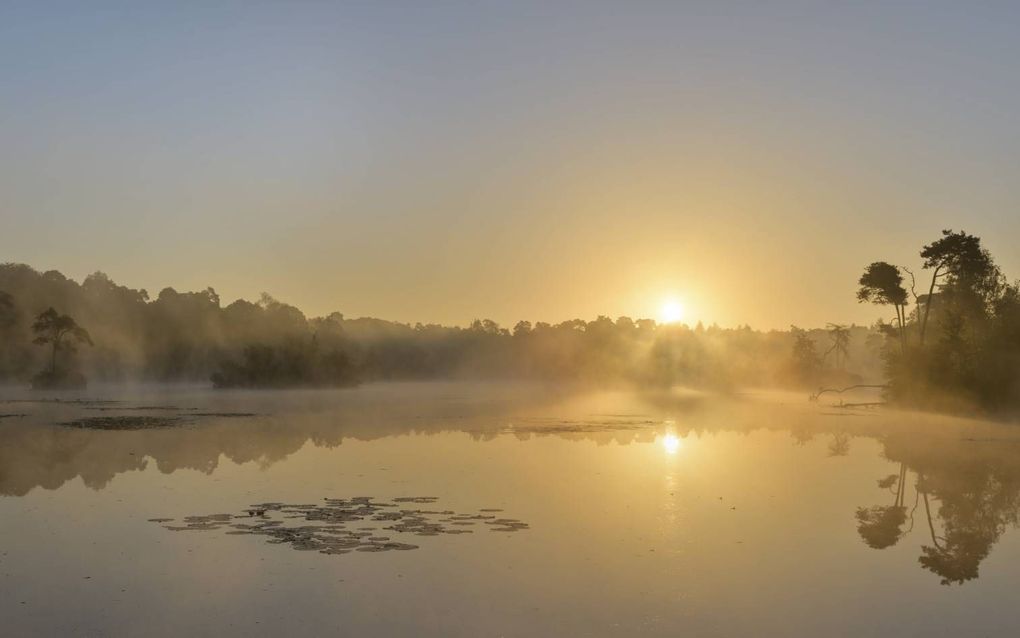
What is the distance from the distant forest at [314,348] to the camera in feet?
312

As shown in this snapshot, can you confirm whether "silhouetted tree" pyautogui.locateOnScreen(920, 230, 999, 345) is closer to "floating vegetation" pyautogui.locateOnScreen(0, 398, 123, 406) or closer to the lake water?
the lake water

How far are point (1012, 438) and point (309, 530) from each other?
115 ft

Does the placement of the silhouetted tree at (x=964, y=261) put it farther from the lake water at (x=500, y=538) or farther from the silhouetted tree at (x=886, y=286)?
the lake water at (x=500, y=538)

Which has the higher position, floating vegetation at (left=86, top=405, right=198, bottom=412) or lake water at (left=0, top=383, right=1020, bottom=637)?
floating vegetation at (left=86, top=405, right=198, bottom=412)

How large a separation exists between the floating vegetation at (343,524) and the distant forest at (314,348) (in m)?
61.3

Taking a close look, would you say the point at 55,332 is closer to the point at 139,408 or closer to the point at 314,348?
the point at 139,408

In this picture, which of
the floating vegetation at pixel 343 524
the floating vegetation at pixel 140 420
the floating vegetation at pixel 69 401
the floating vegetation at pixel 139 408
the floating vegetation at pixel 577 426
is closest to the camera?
the floating vegetation at pixel 343 524

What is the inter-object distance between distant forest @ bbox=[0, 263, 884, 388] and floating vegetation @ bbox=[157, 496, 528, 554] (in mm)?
61268

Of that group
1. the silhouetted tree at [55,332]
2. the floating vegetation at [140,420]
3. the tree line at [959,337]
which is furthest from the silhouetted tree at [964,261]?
the silhouetted tree at [55,332]

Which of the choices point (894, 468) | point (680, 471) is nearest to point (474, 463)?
point (680, 471)

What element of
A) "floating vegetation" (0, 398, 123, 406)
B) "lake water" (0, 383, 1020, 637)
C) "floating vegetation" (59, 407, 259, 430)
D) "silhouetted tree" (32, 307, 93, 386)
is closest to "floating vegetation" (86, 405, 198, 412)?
"floating vegetation" (0, 398, 123, 406)

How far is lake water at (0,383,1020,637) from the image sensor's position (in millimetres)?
11766

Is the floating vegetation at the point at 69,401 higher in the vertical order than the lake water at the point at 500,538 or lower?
higher

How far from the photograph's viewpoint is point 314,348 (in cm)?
10306
